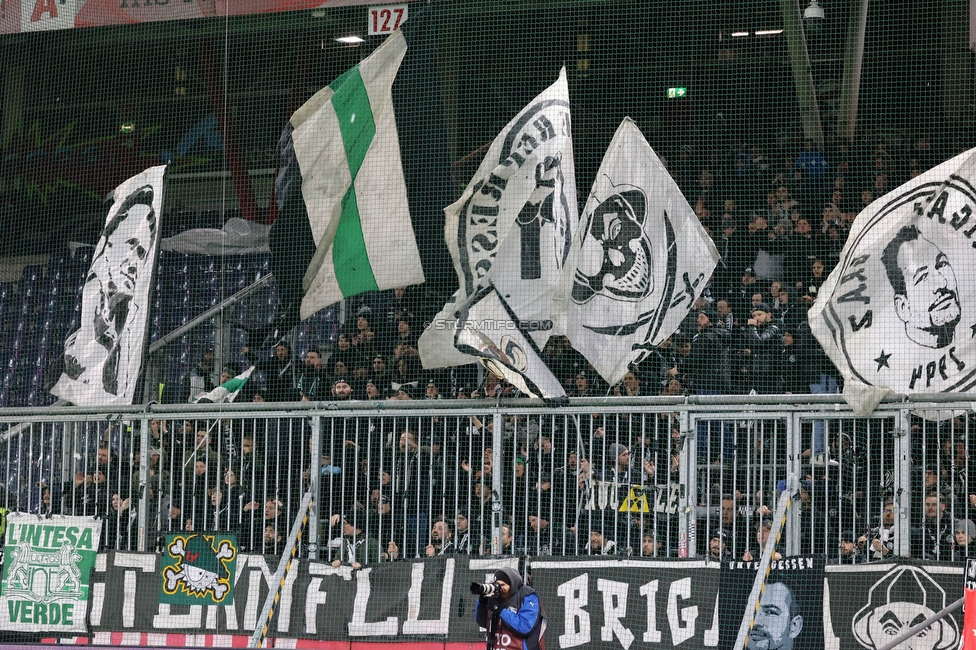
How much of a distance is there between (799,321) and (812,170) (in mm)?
3126

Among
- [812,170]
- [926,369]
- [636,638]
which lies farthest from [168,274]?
[926,369]

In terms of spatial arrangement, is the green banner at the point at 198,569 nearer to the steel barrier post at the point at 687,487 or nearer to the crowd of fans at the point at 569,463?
the crowd of fans at the point at 569,463

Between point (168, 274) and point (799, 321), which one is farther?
point (168, 274)

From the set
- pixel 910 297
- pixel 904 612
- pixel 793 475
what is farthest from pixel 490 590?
pixel 910 297

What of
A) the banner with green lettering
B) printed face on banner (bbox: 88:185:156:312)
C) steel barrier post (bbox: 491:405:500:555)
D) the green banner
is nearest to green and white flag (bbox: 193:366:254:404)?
printed face on banner (bbox: 88:185:156:312)

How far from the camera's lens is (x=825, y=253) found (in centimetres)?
1470

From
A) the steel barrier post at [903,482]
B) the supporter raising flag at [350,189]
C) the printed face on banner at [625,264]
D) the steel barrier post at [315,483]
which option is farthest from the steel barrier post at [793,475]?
the steel barrier post at [315,483]

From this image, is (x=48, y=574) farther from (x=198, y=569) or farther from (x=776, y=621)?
(x=776, y=621)

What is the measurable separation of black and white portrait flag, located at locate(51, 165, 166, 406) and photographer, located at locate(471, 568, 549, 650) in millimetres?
4765

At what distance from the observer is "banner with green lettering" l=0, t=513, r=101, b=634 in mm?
12797

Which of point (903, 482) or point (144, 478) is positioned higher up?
point (903, 482)

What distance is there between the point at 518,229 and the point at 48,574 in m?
5.74

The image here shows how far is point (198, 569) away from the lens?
40.6 ft

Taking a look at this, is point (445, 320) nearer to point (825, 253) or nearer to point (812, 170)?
point (825, 253)
